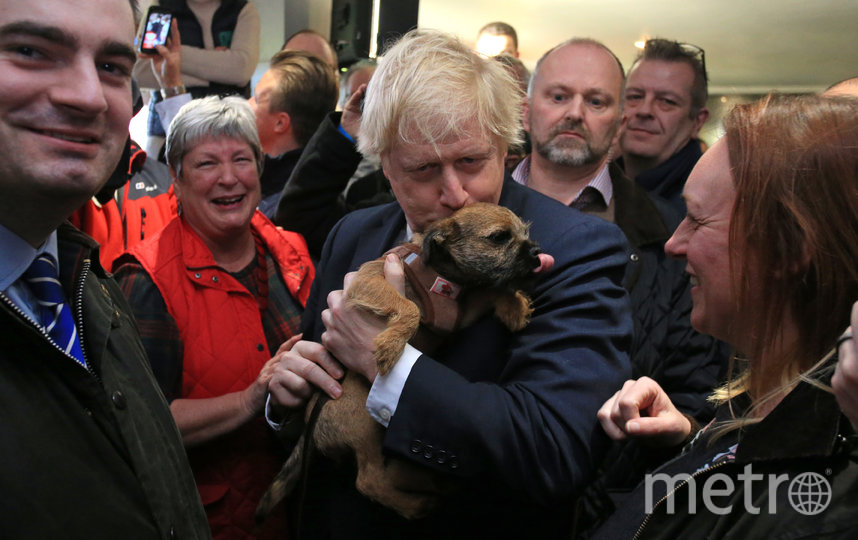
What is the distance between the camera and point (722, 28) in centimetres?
570

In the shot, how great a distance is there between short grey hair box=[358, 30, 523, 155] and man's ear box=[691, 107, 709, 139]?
2279 millimetres

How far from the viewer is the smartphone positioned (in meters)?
4.20

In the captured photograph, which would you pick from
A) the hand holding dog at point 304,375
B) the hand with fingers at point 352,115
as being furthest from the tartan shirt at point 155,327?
the hand with fingers at point 352,115

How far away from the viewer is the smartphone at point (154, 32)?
13.8 ft

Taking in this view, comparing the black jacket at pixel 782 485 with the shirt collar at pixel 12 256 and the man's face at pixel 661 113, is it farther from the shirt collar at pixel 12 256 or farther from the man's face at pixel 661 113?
the man's face at pixel 661 113

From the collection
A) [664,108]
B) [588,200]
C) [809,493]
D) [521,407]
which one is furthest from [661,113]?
[809,493]

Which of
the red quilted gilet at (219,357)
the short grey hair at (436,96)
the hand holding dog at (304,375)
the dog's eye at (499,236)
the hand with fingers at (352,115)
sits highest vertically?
the short grey hair at (436,96)

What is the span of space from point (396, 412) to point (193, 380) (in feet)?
3.98

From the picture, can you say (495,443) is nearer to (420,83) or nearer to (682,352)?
(420,83)

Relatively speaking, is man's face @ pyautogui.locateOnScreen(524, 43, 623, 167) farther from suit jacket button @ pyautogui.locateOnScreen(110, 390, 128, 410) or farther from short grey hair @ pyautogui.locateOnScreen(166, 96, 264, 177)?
suit jacket button @ pyautogui.locateOnScreen(110, 390, 128, 410)

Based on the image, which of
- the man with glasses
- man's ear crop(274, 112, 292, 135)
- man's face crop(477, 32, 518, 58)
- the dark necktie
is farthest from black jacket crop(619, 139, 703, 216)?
man's face crop(477, 32, 518, 58)

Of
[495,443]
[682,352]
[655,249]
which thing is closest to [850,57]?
[655,249]

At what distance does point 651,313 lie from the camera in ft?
8.81

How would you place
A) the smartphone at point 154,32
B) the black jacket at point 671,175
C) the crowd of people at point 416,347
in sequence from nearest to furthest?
1. the crowd of people at point 416,347
2. the black jacket at point 671,175
3. the smartphone at point 154,32
